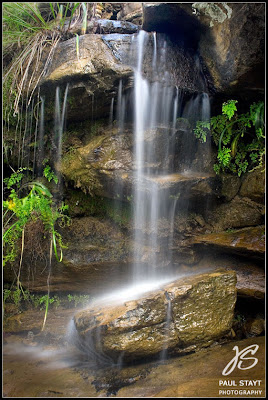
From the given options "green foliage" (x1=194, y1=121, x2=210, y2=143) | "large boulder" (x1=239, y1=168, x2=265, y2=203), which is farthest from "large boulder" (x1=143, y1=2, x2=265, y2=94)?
"large boulder" (x1=239, y1=168, x2=265, y2=203)

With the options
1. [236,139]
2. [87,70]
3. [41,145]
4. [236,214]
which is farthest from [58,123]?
[236,214]

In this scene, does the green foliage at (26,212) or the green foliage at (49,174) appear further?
the green foliage at (49,174)

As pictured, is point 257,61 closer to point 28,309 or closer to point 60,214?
point 60,214

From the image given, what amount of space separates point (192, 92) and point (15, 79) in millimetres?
2652

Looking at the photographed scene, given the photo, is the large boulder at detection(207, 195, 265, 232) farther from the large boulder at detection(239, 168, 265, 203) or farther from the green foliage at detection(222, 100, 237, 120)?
the green foliage at detection(222, 100, 237, 120)

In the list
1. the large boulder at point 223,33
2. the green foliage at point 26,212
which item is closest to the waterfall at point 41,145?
the green foliage at point 26,212

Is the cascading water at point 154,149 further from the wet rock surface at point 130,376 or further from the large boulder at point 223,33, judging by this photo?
the wet rock surface at point 130,376

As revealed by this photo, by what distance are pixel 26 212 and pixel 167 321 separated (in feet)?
7.14

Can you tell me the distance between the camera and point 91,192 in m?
4.45

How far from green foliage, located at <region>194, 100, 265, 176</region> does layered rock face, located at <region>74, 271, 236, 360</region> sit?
5.57 feet

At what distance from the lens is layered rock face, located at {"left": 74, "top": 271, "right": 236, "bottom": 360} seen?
3021mm

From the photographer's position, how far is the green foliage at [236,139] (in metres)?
4.05

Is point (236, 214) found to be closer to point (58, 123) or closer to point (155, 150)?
point (155, 150)

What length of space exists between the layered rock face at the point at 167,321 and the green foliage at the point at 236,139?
1698mm
